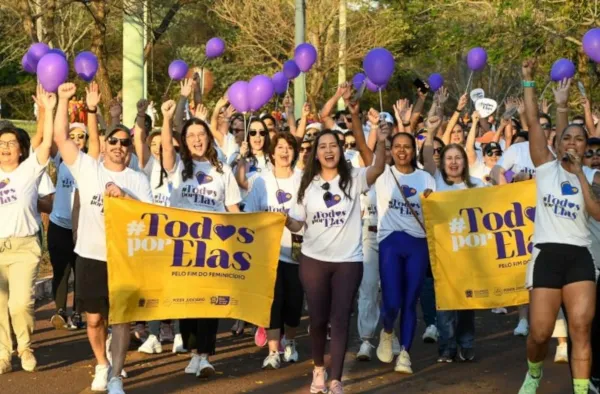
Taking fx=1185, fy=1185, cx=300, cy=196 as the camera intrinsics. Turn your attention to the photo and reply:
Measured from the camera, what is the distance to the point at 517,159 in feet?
37.1

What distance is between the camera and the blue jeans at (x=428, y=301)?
35.9 feet

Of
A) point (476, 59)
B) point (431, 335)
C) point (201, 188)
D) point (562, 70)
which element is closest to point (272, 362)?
point (201, 188)

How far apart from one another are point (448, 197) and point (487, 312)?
3.62m

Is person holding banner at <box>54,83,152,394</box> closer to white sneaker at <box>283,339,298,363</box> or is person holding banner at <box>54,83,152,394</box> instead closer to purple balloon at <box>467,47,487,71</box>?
white sneaker at <box>283,339,298,363</box>

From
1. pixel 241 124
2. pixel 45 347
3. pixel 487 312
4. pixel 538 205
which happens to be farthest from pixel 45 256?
pixel 538 205

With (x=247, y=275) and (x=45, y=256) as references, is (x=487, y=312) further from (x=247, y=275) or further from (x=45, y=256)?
(x=45, y=256)

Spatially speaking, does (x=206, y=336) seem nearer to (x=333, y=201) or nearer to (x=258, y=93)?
(x=333, y=201)

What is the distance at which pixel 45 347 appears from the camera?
1047cm

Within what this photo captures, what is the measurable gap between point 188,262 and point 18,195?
144cm

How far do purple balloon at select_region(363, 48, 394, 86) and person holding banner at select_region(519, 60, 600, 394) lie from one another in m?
4.02

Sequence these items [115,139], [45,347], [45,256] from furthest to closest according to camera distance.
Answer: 1. [45,256]
2. [45,347]
3. [115,139]

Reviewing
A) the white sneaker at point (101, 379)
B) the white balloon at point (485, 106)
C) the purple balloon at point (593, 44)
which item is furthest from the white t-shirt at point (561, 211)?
the white balloon at point (485, 106)

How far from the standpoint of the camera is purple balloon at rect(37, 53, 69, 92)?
363 inches

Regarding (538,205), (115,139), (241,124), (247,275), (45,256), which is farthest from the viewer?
(45,256)
